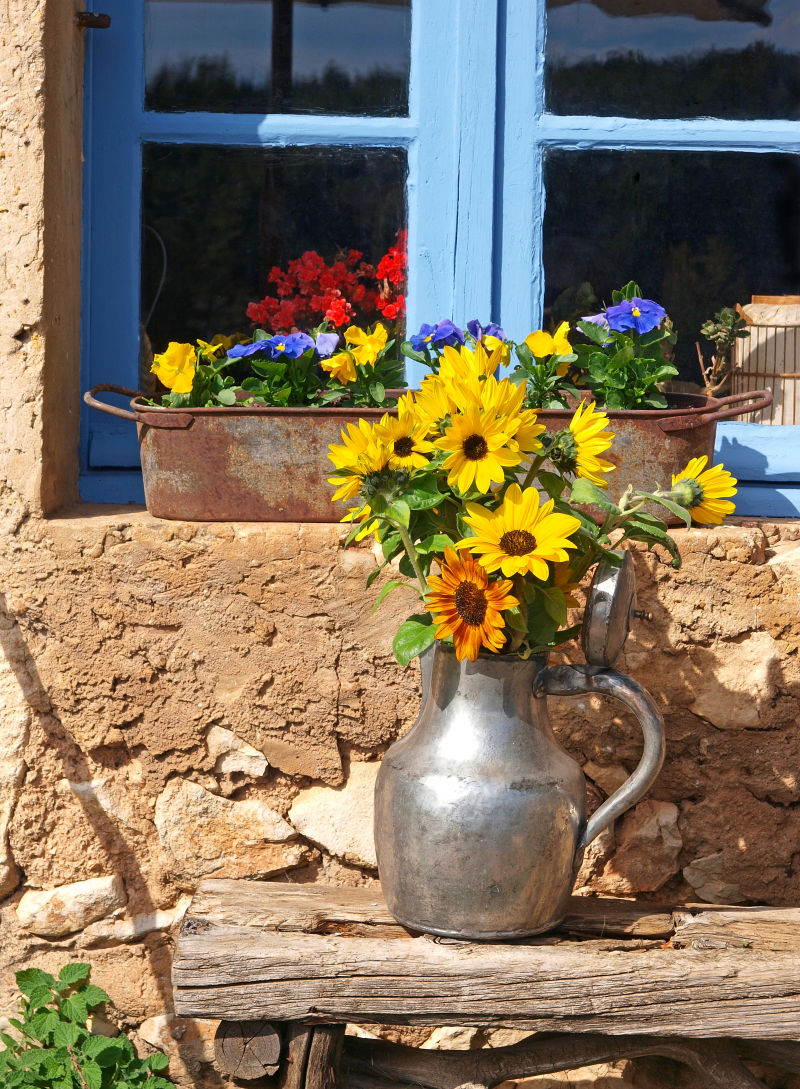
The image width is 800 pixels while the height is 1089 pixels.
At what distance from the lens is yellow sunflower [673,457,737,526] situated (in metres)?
1.47

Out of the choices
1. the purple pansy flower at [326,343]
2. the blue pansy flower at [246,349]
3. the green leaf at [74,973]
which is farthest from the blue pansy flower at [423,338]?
the green leaf at [74,973]

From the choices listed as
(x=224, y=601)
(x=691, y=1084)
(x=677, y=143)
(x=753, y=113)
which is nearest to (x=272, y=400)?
(x=224, y=601)

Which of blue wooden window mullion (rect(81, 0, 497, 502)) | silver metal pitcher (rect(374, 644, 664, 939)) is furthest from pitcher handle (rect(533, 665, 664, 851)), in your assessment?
blue wooden window mullion (rect(81, 0, 497, 502))

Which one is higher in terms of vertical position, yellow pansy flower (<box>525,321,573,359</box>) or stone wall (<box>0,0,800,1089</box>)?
yellow pansy flower (<box>525,321,573,359</box>)

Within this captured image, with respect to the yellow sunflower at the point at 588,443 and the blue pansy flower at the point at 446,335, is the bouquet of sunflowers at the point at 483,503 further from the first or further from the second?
the blue pansy flower at the point at 446,335

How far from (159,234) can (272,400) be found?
449 millimetres

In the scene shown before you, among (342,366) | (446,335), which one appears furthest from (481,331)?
(342,366)

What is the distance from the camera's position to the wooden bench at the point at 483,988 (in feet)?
4.67

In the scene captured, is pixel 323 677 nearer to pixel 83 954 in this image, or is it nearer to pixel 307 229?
pixel 83 954

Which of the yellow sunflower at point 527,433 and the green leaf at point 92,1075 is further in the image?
the green leaf at point 92,1075

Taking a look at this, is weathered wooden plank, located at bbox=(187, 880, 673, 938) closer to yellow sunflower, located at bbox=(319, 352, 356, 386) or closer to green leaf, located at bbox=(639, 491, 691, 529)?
green leaf, located at bbox=(639, 491, 691, 529)

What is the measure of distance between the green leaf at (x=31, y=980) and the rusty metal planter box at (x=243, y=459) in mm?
742

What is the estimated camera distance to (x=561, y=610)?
1.44m

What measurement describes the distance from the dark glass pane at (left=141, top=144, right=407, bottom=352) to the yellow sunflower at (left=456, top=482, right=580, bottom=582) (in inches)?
29.9
